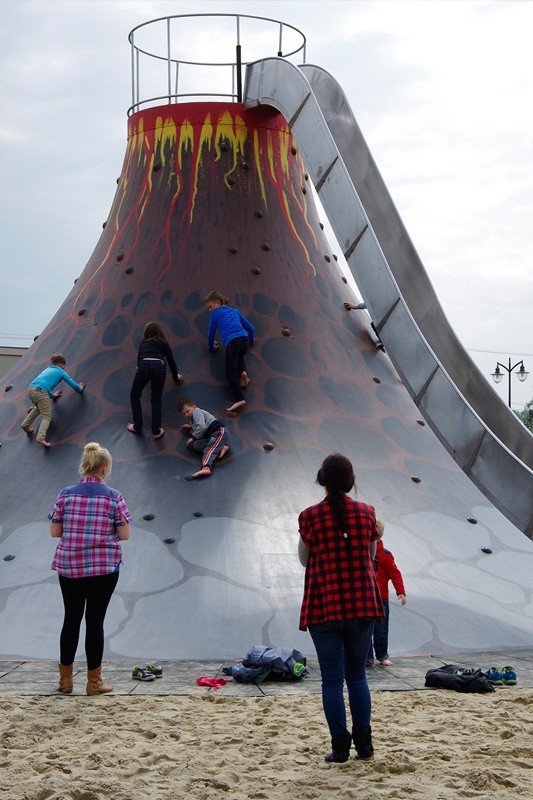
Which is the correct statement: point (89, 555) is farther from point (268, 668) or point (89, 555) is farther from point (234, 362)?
point (234, 362)

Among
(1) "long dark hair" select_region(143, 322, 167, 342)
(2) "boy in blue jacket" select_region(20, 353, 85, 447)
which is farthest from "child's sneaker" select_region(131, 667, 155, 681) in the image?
(1) "long dark hair" select_region(143, 322, 167, 342)

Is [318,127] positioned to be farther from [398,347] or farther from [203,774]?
[203,774]

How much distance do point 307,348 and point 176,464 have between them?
213 cm

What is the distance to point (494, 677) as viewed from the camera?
6.35 meters

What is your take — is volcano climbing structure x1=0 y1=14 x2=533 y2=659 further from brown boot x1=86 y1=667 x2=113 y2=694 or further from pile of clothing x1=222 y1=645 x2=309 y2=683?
brown boot x1=86 y1=667 x2=113 y2=694

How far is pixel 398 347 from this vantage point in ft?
28.4

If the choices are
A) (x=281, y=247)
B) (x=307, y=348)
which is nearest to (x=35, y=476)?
(x=307, y=348)

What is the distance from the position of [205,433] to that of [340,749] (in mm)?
5112

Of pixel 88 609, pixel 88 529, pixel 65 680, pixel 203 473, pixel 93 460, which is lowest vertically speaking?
pixel 65 680

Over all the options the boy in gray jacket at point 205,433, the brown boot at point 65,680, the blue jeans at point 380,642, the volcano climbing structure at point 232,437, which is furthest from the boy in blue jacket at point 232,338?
the brown boot at point 65,680

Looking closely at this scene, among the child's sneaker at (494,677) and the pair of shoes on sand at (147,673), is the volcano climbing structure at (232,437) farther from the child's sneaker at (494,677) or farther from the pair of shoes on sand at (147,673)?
the child's sneaker at (494,677)

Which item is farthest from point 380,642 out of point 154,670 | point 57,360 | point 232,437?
point 57,360

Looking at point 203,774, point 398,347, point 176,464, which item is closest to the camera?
point 203,774

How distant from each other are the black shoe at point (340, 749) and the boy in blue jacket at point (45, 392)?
19.5 feet
